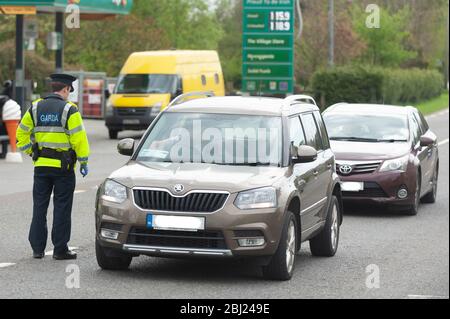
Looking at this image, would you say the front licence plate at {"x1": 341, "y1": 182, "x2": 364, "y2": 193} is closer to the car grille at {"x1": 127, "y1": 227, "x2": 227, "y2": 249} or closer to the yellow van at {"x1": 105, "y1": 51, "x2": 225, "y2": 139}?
the car grille at {"x1": 127, "y1": 227, "x2": 227, "y2": 249}

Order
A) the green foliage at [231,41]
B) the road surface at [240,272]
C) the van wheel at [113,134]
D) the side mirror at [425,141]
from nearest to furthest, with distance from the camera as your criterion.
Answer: the road surface at [240,272] < the side mirror at [425,141] < the van wheel at [113,134] < the green foliage at [231,41]

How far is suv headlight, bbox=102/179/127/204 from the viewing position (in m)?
10.3

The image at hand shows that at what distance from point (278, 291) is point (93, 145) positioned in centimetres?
2317

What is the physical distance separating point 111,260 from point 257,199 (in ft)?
4.69

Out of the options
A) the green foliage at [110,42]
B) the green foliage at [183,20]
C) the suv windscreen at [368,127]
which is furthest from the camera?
the green foliage at [183,20]

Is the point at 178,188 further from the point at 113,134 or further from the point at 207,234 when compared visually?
the point at 113,134

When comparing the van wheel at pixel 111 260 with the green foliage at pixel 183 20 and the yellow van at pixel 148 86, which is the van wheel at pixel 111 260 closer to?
the yellow van at pixel 148 86

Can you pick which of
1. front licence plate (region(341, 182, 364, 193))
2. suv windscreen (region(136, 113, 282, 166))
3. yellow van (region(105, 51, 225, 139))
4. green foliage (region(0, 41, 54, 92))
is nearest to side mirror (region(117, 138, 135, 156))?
suv windscreen (region(136, 113, 282, 166))

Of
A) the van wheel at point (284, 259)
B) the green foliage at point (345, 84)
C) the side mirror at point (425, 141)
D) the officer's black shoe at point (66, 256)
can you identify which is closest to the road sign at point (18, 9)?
the side mirror at point (425, 141)

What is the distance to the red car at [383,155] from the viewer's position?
16.8 metres

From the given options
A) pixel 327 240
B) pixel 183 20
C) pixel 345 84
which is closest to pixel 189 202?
pixel 327 240

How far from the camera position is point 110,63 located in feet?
205

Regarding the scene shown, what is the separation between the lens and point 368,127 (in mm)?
18219
